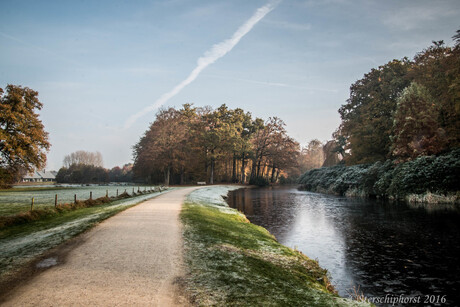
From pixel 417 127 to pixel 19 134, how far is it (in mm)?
47325

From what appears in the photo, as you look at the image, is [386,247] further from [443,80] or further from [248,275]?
[443,80]

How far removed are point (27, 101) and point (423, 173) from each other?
159 ft

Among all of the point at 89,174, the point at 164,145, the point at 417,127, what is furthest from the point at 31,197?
the point at 89,174

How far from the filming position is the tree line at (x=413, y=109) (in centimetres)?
2748

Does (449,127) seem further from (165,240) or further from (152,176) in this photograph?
(152,176)

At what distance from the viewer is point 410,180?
26.0 metres

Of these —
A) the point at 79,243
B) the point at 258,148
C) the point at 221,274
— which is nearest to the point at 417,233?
the point at 221,274

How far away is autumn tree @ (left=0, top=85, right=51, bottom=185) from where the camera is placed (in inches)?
1399

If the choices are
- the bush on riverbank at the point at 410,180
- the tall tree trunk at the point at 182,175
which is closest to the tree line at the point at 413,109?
the bush on riverbank at the point at 410,180

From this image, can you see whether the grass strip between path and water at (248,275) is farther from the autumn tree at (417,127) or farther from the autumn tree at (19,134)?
the autumn tree at (19,134)

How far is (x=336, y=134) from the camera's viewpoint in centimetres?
6391

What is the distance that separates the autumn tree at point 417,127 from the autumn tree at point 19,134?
45.4 m

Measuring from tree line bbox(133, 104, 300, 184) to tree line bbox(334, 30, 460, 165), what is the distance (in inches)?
1171

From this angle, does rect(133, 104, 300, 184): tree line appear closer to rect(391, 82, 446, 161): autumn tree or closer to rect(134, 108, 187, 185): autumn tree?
rect(134, 108, 187, 185): autumn tree
